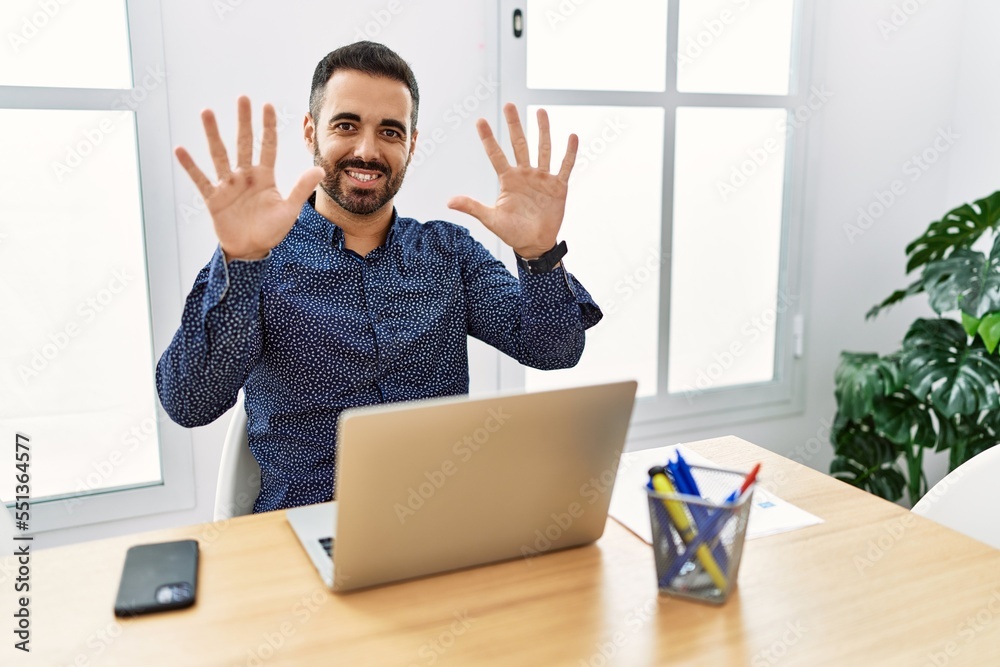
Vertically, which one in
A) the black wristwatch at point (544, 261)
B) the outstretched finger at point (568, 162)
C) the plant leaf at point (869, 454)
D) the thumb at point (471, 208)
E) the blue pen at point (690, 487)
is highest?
the outstretched finger at point (568, 162)

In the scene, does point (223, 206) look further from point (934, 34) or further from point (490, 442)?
point (934, 34)

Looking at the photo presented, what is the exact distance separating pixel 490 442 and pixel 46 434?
1.55 m

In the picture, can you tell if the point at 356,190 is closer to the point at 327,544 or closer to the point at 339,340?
the point at 339,340

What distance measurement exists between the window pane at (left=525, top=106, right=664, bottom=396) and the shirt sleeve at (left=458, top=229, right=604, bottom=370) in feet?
2.65

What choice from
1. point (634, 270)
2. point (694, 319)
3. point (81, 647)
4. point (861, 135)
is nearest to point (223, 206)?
point (81, 647)

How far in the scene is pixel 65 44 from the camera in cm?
184

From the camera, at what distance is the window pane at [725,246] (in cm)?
263

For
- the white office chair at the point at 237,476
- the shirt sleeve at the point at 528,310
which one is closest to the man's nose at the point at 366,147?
the shirt sleeve at the point at 528,310

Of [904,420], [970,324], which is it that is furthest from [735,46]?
[904,420]

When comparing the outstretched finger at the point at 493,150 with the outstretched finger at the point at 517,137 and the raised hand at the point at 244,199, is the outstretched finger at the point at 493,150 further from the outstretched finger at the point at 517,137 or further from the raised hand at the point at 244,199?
the raised hand at the point at 244,199

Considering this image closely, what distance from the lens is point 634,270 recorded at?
259 cm

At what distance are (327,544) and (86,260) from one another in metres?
1.28

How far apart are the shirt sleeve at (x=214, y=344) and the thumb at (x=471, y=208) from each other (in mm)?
320

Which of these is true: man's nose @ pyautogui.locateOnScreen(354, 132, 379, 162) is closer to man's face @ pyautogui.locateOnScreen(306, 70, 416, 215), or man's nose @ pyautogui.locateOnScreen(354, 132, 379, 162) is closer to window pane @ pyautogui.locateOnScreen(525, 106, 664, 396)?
man's face @ pyautogui.locateOnScreen(306, 70, 416, 215)
